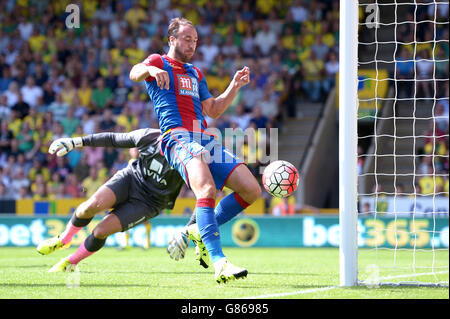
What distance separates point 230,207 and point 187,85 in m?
1.13

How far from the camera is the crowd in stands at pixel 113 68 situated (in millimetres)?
17266

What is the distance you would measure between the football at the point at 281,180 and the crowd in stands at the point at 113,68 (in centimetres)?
939

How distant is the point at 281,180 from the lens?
666 cm

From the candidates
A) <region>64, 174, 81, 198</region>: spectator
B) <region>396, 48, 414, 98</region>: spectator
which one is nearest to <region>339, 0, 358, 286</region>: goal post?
<region>396, 48, 414, 98</region>: spectator

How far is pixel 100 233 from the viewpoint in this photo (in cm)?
696

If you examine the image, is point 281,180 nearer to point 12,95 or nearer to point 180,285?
point 180,285

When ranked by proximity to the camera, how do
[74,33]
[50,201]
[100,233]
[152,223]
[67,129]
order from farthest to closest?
[74,33] → [67,129] → [50,201] → [152,223] → [100,233]

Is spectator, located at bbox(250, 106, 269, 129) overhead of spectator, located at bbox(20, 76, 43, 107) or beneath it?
beneath

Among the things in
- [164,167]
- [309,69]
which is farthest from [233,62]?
[164,167]

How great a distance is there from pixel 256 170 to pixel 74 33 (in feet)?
23.4

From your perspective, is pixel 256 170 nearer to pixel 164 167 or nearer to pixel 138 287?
pixel 164 167

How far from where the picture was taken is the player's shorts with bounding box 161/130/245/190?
6.08m

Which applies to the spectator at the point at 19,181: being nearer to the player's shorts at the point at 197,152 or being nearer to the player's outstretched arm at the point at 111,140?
the player's outstretched arm at the point at 111,140

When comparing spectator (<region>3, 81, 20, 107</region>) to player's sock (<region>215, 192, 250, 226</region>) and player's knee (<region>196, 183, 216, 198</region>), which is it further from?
player's knee (<region>196, 183, 216, 198</region>)
